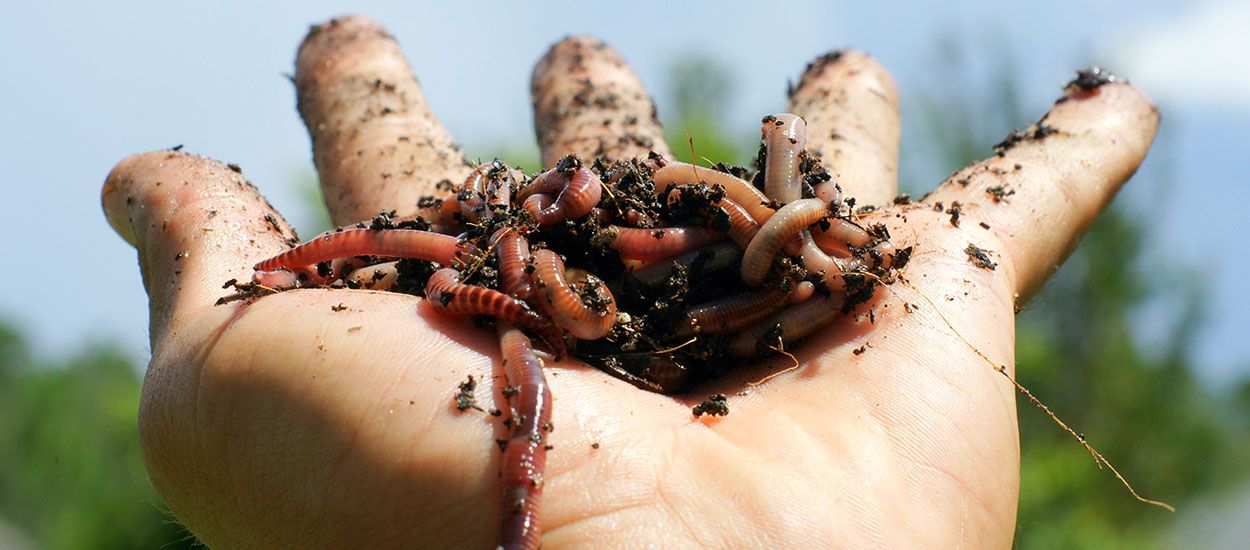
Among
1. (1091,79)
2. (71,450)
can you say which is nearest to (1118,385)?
(1091,79)

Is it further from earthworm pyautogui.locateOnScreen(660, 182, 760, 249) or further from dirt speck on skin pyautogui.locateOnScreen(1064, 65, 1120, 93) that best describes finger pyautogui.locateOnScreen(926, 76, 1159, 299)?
earthworm pyautogui.locateOnScreen(660, 182, 760, 249)

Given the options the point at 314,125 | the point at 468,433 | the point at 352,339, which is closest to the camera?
the point at 468,433

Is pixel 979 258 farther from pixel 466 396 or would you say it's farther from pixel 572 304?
pixel 466 396

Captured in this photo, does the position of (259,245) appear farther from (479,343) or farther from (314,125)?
(314,125)

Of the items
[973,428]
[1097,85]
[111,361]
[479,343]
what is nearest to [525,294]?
[479,343]

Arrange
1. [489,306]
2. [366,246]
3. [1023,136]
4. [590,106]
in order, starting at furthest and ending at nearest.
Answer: [590,106]
[1023,136]
[366,246]
[489,306]

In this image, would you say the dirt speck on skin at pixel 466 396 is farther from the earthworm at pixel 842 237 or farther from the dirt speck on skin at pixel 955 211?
the dirt speck on skin at pixel 955 211
